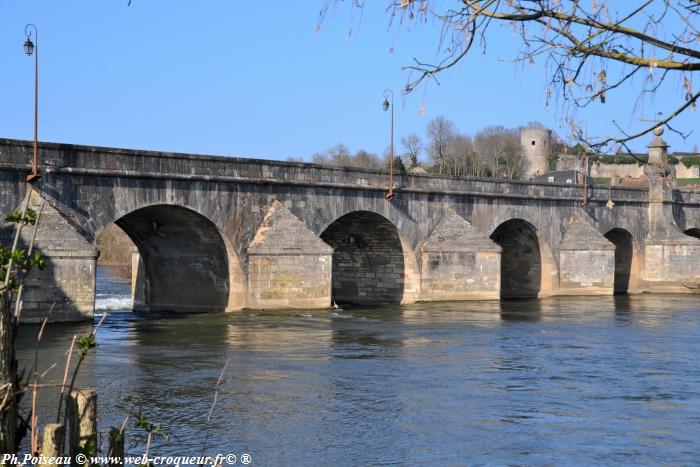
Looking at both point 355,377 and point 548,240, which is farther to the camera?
point 548,240

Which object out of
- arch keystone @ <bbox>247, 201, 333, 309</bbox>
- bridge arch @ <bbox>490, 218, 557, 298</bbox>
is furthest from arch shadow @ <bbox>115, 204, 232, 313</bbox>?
bridge arch @ <bbox>490, 218, 557, 298</bbox>

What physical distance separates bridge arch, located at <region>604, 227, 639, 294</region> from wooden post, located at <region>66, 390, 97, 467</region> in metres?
37.7

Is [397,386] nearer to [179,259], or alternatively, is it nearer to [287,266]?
[287,266]

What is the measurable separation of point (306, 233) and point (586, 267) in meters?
15.0

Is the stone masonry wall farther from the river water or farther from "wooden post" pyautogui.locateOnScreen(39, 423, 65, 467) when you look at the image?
"wooden post" pyautogui.locateOnScreen(39, 423, 65, 467)

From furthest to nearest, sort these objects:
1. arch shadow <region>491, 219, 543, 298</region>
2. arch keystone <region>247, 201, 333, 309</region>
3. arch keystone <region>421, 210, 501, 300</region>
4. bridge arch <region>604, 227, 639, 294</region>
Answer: bridge arch <region>604, 227, 639, 294</region>, arch shadow <region>491, 219, 543, 298</region>, arch keystone <region>421, 210, 501, 300</region>, arch keystone <region>247, 201, 333, 309</region>

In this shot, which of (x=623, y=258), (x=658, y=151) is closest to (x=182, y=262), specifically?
(x=623, y=258)

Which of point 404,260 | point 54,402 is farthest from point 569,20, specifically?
point 404,260

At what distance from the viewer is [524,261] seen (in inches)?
1483


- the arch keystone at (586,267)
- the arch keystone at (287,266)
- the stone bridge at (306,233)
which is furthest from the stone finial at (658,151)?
the arch keystone at (287,266)

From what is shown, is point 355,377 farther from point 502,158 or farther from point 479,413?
point 502,158

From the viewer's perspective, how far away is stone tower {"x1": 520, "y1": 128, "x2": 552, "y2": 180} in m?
86.0

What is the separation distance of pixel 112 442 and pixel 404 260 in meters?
26.3

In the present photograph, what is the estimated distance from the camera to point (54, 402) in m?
12.5
